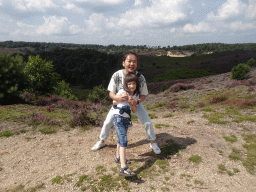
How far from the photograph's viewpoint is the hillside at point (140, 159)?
4.02m

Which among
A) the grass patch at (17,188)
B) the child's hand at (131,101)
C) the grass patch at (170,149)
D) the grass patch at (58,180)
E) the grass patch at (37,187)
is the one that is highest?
the child's hand at (131,101)

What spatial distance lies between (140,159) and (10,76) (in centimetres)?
1319

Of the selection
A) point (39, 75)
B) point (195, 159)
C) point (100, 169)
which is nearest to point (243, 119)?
point (195, 159)

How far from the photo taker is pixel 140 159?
5.01 meters

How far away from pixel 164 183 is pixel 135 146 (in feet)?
6.52

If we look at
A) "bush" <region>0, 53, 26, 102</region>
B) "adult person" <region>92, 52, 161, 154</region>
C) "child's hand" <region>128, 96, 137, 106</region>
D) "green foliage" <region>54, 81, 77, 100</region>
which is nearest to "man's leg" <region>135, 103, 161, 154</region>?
"adult person" <region>92, 52, 161, 154</region>

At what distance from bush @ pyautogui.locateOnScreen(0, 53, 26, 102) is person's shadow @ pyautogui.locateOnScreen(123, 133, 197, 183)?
11797 mm

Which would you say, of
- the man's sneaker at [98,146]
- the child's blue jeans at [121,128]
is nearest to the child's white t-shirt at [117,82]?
the child's blue jeans at [121,128]

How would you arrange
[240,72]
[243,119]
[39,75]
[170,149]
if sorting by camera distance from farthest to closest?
[240,72] < [39,75] < [243,119] < [170,149]

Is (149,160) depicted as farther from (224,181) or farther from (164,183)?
(224,181)

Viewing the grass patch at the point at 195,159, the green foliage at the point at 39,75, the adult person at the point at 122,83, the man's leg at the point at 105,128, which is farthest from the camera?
the green foliage at the point at 39,75

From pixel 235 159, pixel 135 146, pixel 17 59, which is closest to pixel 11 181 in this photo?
pixel 135 146

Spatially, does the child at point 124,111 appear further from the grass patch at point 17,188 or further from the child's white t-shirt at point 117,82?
the grass patch at point 17,188

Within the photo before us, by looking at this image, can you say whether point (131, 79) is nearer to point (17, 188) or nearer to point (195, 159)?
point (195, 159)
